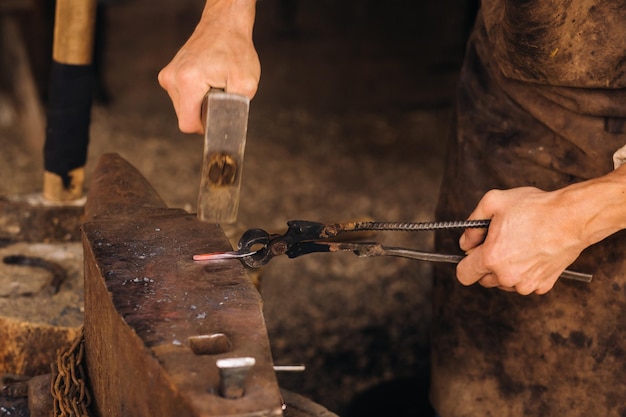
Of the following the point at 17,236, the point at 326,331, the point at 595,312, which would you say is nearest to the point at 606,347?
the point at 595,312

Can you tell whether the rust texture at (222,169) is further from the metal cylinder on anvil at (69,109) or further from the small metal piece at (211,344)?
the metal cylinder on anvil at (69,109)

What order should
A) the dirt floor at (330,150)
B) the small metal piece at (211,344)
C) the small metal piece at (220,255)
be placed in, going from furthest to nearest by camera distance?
the dirt floor at (330,150) → the small metal piece at (220,255) → the small metal piece at (211,344)

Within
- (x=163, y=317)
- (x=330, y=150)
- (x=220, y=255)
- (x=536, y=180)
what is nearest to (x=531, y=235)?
(x=536, y=180)

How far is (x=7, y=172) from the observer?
391cm

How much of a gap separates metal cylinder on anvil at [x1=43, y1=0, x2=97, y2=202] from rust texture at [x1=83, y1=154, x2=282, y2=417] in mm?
861

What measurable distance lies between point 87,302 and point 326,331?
5.16 feet

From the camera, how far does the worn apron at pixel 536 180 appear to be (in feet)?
5.63

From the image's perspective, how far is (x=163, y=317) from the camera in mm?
1323

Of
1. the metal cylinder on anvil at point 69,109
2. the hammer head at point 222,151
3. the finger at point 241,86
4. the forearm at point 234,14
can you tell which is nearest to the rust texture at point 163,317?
the hammer head at point 222,151

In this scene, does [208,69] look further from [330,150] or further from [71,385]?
[330,150]

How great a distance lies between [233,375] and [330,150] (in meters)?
3.33

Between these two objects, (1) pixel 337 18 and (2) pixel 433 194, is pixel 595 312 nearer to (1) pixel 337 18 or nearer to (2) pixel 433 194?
(2) pixel 433 194

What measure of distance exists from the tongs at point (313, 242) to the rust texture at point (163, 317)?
0.15 ft

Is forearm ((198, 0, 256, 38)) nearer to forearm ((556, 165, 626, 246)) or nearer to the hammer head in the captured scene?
the hammer head
